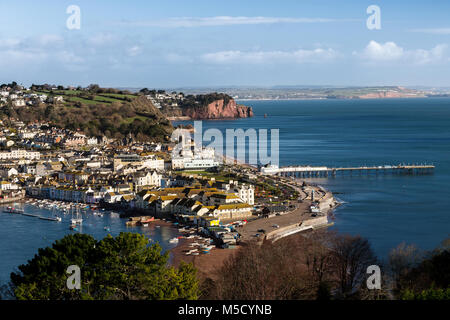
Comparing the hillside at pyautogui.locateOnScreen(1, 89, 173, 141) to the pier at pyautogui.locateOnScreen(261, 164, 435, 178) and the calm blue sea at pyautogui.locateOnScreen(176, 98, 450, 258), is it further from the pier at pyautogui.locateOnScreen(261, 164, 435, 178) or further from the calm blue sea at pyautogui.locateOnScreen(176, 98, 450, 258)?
the pier at pyautogui.locateOnScreen(261, 164, 435, 178)

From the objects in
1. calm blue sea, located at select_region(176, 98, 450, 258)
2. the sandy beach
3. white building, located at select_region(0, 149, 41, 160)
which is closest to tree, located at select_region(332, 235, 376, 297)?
calm blue sea, located at select_region(176, 98, 450, 258)

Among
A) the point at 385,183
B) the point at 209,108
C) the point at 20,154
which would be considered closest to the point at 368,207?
the point at 385,183

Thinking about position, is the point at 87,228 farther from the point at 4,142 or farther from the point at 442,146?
the point at 442,146

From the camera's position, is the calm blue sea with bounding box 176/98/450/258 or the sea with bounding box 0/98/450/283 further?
the calm blue sea with bounding box 176/98/450/258

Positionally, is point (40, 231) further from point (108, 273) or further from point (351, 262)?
point (351, 262)

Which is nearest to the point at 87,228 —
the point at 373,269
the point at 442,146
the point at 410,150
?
the point at 373,269
